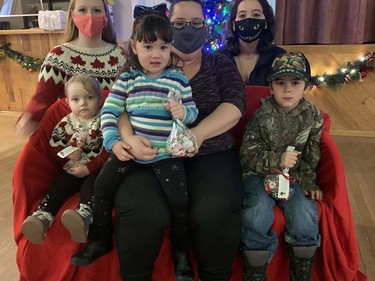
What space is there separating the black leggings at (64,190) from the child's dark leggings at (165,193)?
109 millimetres

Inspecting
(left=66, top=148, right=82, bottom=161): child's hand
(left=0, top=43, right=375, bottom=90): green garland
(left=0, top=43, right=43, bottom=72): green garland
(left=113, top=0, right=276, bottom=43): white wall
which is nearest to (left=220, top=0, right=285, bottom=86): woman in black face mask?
(left=66, top=148, right=82, bottom=161): child's hand

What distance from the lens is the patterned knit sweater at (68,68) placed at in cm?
172

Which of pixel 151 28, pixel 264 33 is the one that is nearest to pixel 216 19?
pixel 264 33

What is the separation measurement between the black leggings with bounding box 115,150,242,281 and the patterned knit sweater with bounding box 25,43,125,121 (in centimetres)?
71

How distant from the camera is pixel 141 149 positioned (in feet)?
4.05

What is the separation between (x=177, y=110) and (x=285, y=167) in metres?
0.47

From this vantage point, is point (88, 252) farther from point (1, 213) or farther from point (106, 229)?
point (1, 213)

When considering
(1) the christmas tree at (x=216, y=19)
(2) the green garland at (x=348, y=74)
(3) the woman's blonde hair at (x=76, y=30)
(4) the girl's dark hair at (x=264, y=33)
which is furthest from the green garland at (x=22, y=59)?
(2) the green garland at (x=348, y=74)

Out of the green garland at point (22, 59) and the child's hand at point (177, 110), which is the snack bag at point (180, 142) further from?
the green garland at point (22, 59)

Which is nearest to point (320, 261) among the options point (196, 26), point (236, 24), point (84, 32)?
point (196, 26)

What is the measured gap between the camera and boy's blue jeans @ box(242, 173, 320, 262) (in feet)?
4.16

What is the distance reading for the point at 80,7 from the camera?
1.77 m

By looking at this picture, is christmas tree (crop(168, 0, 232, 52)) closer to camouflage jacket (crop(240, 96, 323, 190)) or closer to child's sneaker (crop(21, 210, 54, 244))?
camouflage jacket (crop(240, 96, 323, 190))

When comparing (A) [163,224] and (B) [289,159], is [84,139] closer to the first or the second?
(A) [163,224]
